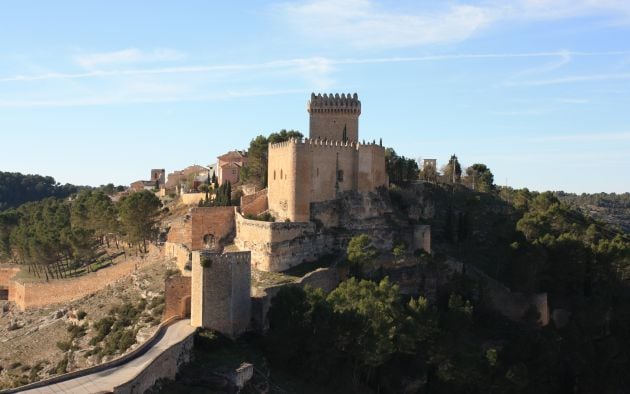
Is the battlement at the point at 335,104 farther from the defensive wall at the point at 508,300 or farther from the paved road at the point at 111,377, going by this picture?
the paved road at the point at 111,377

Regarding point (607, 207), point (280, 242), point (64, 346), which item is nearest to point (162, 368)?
point (64, 346)

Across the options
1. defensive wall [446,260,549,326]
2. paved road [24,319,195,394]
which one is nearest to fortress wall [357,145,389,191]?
defensive wall [446,260,549,326]

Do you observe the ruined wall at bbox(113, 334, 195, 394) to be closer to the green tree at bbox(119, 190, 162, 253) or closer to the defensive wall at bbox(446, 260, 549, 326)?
the defensive wall at bbox(446, 260, 549, 326)

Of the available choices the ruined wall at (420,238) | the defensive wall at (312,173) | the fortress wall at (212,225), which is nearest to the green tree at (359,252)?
the defensive wall at (312,173)

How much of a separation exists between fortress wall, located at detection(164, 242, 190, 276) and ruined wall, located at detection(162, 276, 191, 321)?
399 cm

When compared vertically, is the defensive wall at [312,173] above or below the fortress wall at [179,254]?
above

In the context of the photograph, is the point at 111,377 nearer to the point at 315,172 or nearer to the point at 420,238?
the point at 315,172

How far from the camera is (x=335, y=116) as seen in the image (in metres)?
45.2

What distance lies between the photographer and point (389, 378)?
3192 cm

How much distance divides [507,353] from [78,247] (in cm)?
3176

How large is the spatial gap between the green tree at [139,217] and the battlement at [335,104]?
14.0 metres

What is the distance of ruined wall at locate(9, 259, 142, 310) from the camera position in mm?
41719

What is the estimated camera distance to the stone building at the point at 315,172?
37.7m

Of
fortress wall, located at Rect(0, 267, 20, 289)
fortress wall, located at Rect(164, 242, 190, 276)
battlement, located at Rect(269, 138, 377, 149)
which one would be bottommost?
fortress wall, located at Rect(0, 267, 20, 289)
